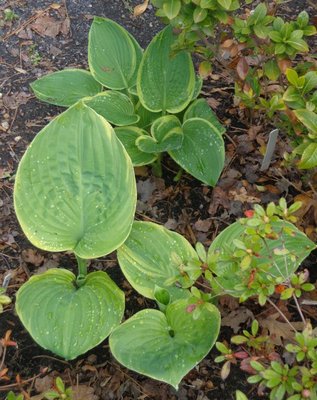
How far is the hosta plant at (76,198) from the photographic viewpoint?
1.75 meters

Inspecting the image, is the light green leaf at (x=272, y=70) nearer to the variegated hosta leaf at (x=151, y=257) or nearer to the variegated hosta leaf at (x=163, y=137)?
the variegated hosta leaf at (x=163, y=137)

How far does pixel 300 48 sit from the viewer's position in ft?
5.60

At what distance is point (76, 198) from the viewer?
5.86ft

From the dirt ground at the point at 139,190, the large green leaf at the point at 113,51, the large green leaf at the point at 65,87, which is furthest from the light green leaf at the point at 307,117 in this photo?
the large green leaf at the point at 65,87

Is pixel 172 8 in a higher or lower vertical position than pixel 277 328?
higher

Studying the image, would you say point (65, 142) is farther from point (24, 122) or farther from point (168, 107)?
point (24, 122)

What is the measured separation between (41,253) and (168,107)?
75cm

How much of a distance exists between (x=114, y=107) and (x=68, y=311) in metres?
0.85

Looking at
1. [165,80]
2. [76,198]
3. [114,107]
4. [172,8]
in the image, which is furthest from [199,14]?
[76,198]

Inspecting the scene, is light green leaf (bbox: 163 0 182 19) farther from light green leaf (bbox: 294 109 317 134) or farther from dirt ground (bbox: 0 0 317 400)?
dirt ground (bbox: 0 0 317 400)

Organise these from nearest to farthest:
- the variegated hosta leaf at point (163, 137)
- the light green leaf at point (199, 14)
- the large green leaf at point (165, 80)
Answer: the light green leaf at point (199, 14) → the variegated hosta leaf at point (163, 137) → the large green leaf at point (165, 80)

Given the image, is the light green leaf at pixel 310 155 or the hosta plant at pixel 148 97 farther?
the hosta plant at pixel 148 97

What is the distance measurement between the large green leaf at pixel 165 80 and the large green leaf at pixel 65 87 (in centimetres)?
29

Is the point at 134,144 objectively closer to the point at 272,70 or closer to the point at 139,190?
the point at 139,190
